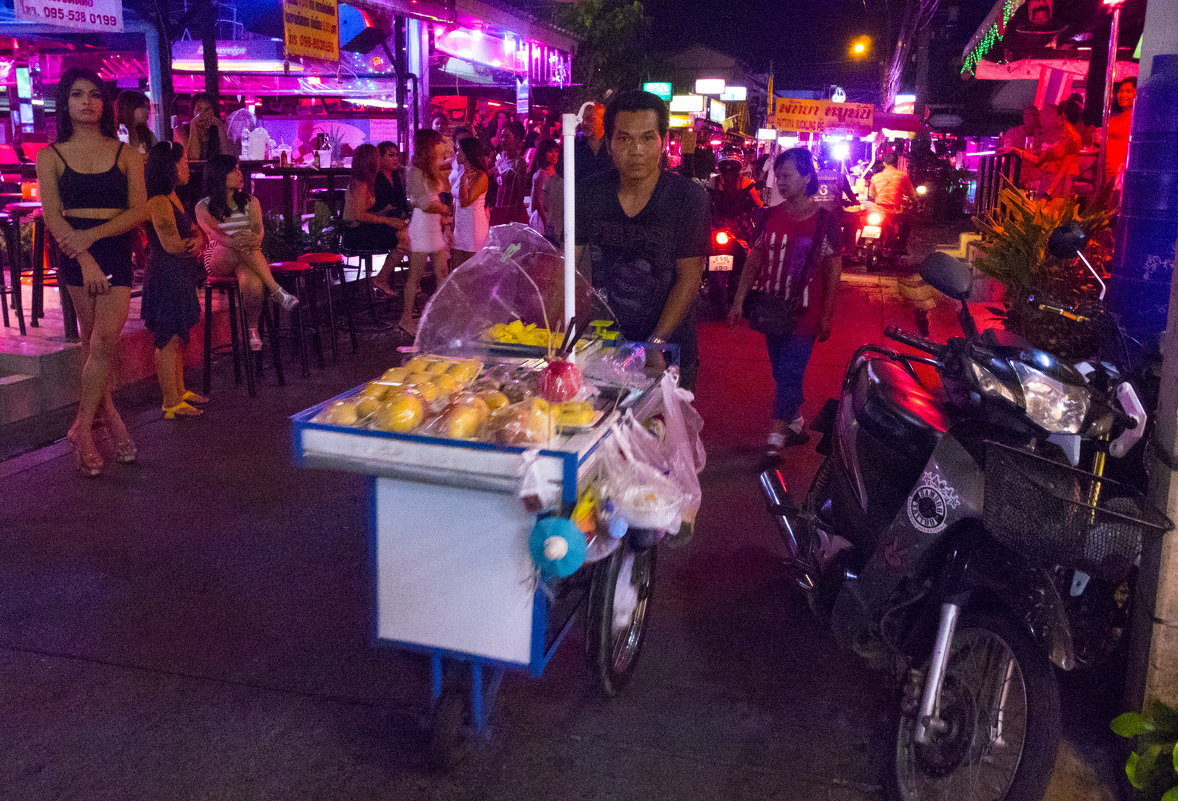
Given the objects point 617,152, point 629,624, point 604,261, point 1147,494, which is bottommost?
point 629,624

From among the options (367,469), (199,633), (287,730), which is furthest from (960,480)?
(199,633)

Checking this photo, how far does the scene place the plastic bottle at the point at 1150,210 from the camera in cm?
451

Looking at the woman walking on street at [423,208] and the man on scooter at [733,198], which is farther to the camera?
the man on scooter at [733,198]

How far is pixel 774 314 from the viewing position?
5.83 meters

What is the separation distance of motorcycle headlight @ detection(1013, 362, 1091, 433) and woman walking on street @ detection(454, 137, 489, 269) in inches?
306

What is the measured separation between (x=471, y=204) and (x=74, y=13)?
3.90 meters

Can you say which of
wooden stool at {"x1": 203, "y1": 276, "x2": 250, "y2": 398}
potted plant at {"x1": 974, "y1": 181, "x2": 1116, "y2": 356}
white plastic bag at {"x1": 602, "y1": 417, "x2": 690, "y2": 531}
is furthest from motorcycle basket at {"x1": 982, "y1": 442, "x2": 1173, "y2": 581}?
wooden stool at {"x1": 203, "y1": 276, "x2": 250, "y2": 398}

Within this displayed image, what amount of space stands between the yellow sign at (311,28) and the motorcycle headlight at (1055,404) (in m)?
8.54

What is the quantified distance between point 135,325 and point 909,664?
7.01 m

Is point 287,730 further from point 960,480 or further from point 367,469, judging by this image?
point 960,480

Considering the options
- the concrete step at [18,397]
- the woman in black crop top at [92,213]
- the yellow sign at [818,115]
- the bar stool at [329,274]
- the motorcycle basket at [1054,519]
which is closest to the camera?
the motorcycle basket at [1054,519]

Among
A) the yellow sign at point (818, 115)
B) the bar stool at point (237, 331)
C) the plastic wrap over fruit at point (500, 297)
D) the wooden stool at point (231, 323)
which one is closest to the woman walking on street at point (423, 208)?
the bar stool at point (237, 331)

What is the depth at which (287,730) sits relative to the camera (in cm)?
306

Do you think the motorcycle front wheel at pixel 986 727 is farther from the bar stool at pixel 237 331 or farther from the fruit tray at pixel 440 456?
the bar stool at pixel 237 331
